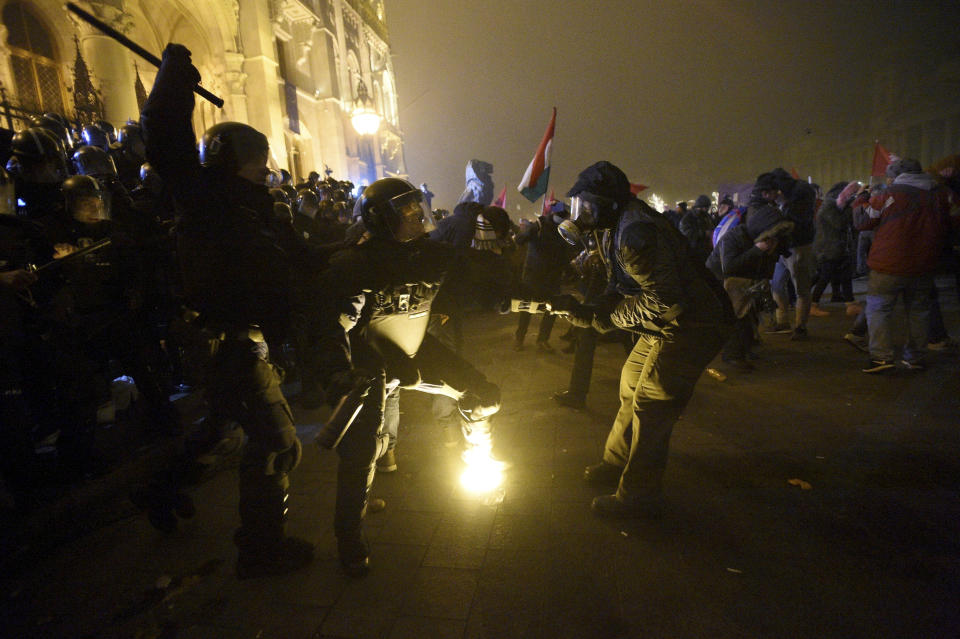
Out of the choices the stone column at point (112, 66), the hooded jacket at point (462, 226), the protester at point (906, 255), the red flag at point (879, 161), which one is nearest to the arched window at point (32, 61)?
the stone column at point (112, 66)

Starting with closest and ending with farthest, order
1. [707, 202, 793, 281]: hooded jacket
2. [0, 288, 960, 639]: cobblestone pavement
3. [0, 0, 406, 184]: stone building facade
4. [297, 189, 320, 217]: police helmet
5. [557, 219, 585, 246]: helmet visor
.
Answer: [0, 288, 960, 639]: cobblestone pavement
[557, 219, 585, 246]: helmet visor
[707, 202, 793, 281]: hooded jacket
[297, 189, 320, 217]: police helmet
[0, 0, 406, 184]: stone building facade

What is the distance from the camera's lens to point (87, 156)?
5.36 meters

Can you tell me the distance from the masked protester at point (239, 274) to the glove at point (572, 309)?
4.70 ft

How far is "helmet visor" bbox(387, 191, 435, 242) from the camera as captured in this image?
261 cm

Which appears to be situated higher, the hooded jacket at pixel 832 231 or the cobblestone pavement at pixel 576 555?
the hooded jacket at pixel 832 231

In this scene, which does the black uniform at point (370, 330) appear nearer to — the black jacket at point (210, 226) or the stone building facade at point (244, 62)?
the black jacket at point (210, 226)

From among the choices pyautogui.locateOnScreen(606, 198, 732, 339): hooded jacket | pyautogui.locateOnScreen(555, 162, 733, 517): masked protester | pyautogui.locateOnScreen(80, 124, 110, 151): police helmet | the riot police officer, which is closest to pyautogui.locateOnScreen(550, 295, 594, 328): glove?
pyautogui.locateOnScreen(555, 162, 733, 517): masked protester

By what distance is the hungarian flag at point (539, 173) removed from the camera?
22.2 ft

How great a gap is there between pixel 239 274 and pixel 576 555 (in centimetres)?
241

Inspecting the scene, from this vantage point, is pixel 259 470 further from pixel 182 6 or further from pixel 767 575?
pixel 182 6

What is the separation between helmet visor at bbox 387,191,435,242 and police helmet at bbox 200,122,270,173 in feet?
2.32

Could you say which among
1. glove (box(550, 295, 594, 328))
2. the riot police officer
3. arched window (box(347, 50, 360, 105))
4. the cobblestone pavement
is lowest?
the cobblestone pavement

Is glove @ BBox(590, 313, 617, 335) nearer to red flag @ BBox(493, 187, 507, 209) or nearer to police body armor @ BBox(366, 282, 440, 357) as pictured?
police body armor @ BBox(366, 282, 440, 357)

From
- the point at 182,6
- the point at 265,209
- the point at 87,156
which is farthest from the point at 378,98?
the point at 265,209
